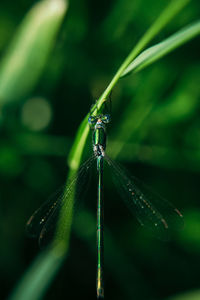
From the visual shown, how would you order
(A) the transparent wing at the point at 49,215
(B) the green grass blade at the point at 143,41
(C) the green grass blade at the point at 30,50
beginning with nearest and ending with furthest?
(B) the green grass blade at the point at 143,41 → (C) the green grass blade at the point at 30,50 → (A) the transparent wing at the point at 49,215

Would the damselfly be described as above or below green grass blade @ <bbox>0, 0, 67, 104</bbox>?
below

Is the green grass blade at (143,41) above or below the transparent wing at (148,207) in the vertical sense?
above

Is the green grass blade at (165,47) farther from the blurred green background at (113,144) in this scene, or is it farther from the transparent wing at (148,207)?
the blurred green background at (113,144)

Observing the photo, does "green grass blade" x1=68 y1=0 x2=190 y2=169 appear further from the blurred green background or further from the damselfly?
the blurred green background

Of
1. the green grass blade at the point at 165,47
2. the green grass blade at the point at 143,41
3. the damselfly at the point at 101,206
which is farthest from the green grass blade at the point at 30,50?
the green grass blade at the point at 165,47

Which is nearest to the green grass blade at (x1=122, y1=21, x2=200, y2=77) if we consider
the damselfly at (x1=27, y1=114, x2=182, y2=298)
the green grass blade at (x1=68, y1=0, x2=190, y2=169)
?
the green grass blade at (x1=68, y1=0, x2=190, y2=169)

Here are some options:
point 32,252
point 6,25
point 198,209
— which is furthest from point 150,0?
point 32,252

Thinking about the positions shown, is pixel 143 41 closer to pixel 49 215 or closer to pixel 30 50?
pixel 30 50

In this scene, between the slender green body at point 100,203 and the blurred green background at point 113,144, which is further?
the blurred green background at point 113,144
